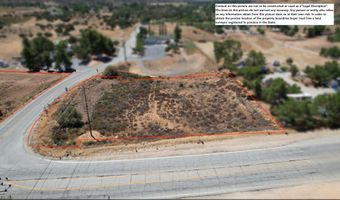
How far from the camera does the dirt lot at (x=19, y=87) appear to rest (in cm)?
3388

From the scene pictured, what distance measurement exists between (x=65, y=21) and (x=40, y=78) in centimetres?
6948

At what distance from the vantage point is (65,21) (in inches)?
4104

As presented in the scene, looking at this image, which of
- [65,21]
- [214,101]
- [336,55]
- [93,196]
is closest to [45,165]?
[93,196]

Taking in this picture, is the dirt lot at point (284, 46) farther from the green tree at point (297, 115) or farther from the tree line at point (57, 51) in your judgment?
the tree line at point (57, 51)

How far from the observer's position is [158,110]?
33.0m

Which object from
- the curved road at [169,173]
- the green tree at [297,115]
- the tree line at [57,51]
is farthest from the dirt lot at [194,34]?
the curved road at [169,173]

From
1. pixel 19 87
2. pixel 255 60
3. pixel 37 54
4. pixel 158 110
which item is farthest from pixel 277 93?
pixel 37 54

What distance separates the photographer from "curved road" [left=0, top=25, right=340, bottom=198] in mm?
19891

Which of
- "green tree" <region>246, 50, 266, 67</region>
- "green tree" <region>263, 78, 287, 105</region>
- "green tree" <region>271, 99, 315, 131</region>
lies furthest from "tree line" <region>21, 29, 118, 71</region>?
"green tree" <region>271, 99, 315, 131</region>

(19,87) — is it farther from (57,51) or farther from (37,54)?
(57,51)

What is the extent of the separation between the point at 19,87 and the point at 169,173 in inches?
1152

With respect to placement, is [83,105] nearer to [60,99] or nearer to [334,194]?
[60,99]

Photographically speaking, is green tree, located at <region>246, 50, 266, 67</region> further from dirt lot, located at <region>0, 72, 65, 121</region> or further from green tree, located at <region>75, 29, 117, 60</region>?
dirt lot, located at <region>0, 72, 65, 121</region>

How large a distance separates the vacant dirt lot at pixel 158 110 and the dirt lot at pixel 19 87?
5430 millimetres
